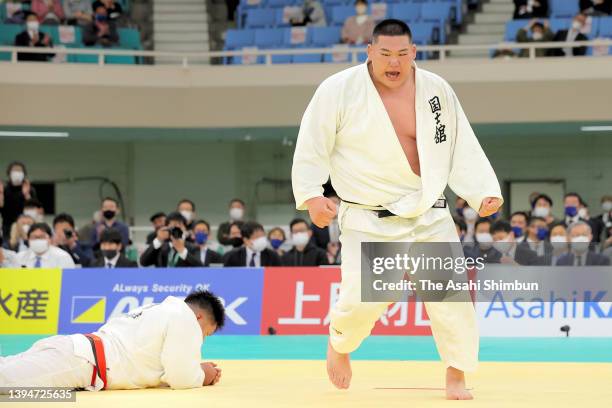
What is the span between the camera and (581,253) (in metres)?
10.5

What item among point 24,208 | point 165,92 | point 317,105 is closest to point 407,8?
point 165,92

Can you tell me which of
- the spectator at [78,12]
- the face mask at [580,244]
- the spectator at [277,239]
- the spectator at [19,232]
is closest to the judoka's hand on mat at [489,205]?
the face mask at [580,244]

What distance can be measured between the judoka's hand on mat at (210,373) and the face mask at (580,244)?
564 cm

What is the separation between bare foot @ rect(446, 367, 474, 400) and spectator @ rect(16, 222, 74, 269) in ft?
21.6

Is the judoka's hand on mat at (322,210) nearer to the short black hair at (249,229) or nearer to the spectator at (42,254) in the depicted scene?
the short black hair at (249,229)

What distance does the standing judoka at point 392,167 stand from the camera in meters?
5.16

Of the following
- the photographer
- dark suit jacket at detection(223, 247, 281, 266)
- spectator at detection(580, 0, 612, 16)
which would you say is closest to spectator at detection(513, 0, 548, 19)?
spectator at detection(580, 0, 612, 16)

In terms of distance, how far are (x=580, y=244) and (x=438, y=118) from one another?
18.9 feet

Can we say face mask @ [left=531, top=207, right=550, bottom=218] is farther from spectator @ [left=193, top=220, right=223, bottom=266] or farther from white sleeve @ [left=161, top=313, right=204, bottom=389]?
white sleeve @ [left=161, top=313, right=204, bottom=389]

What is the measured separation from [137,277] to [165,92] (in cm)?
678

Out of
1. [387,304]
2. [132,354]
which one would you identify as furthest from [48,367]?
[387,304]

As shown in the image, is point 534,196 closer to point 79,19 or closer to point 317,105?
point 79,19

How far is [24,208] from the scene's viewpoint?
1288cm

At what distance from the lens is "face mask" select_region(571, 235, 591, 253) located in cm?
1057
